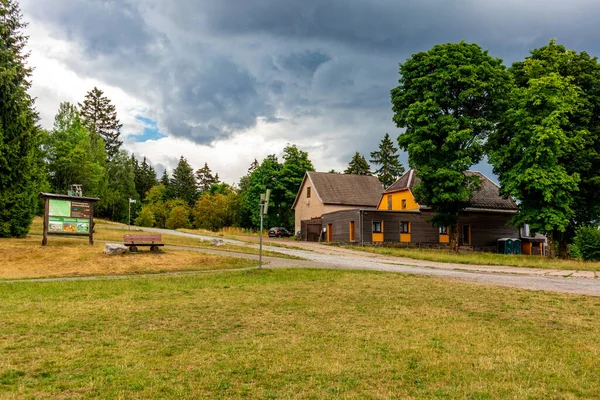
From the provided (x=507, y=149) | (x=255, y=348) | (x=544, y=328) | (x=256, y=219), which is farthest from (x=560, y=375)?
(x=256, y=219)

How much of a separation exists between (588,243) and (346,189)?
28.8 meters

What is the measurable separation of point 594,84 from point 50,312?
3636 cm

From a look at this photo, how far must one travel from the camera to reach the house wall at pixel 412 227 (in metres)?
39.5

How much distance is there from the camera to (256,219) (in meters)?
62.9

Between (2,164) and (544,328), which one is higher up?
(2,164)

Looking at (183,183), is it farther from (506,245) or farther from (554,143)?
(554,143)

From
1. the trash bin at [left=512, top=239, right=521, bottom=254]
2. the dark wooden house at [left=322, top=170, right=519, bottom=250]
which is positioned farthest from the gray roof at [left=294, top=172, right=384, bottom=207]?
the trash bin at [left=512, top=239, right=521, bottom=254]

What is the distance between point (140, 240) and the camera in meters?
22.0

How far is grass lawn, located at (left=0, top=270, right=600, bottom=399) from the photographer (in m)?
5.12

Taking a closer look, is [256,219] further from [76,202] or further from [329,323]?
[329,323]

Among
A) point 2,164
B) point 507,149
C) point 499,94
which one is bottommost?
point 2,164

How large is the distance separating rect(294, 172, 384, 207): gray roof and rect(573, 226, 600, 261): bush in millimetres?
26480

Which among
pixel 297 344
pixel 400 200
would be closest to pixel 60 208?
pixel 297 344

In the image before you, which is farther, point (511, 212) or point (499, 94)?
point (511, 212)
